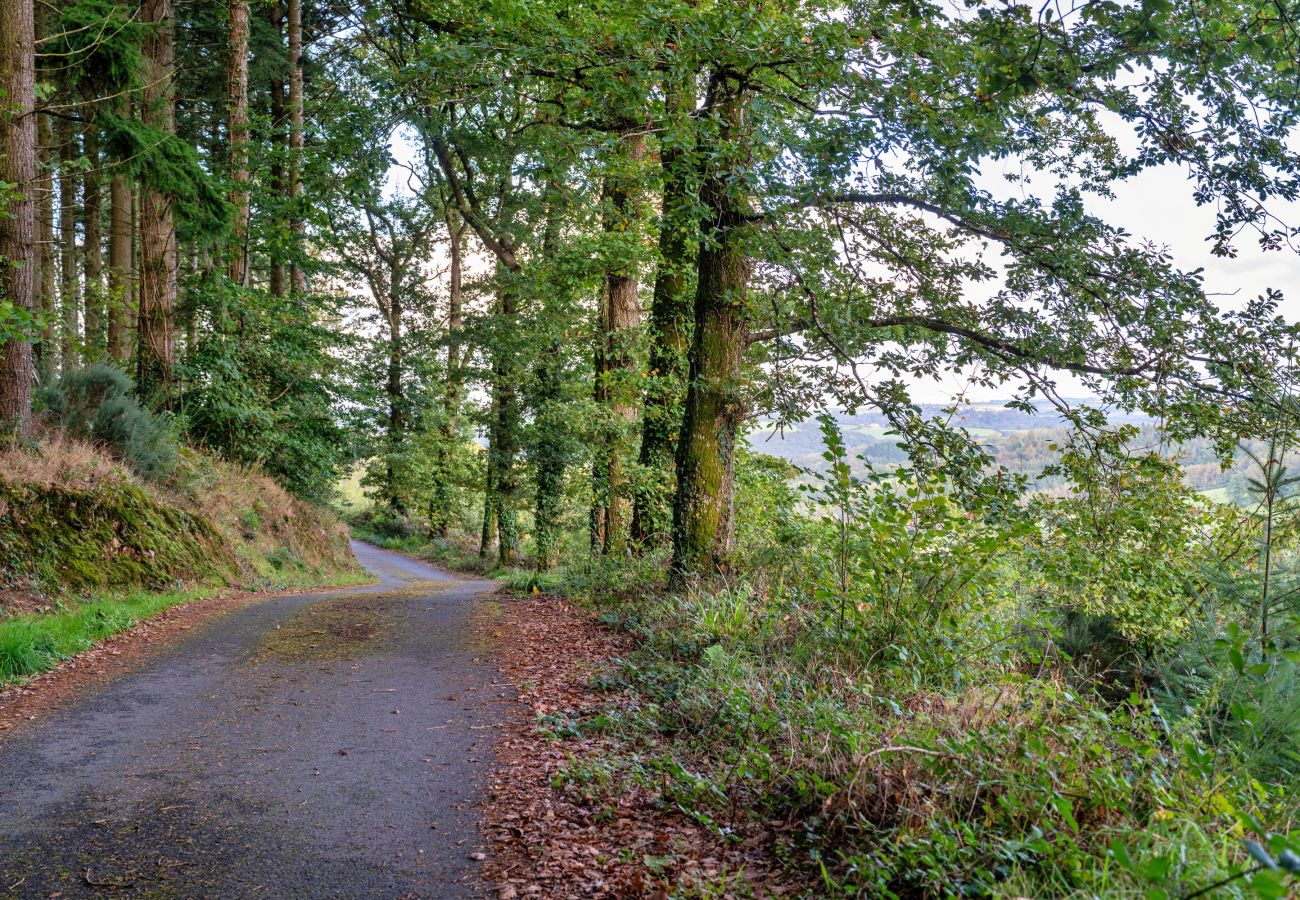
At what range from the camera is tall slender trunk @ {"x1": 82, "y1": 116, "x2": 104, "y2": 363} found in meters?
17.8

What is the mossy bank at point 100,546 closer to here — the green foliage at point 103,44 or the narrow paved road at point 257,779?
the narrow paved road at point 257,779

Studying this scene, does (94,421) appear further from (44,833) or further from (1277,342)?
(1277,342)

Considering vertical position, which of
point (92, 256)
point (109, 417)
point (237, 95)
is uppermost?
point (237, 95)

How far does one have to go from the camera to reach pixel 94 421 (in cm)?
1274

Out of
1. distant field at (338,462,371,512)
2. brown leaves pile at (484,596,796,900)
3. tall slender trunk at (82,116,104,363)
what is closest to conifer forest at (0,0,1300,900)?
brown leaves pile at (484,596,796,900)

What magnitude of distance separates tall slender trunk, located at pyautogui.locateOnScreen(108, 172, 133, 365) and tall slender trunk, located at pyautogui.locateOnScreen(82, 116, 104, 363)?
32 centimetres

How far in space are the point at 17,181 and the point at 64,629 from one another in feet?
19.7

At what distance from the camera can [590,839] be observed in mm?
4422

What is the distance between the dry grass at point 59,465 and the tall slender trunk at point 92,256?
20.6 feet

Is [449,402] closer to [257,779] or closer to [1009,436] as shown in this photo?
[1009,436]

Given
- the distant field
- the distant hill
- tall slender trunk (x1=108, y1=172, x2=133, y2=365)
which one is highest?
tall slender trunk (x1=108, y1=172, x2=133, y2=365)

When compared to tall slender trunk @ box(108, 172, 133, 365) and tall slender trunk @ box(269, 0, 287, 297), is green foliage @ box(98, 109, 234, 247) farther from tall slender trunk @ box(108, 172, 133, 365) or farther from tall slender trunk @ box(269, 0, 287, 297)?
tall slender trunk @ box(108, 172, 133, 365)

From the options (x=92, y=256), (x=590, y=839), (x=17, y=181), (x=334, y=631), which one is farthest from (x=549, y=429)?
(x=590, y=839)

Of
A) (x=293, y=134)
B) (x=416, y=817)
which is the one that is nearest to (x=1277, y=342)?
(x=416, y=817)
